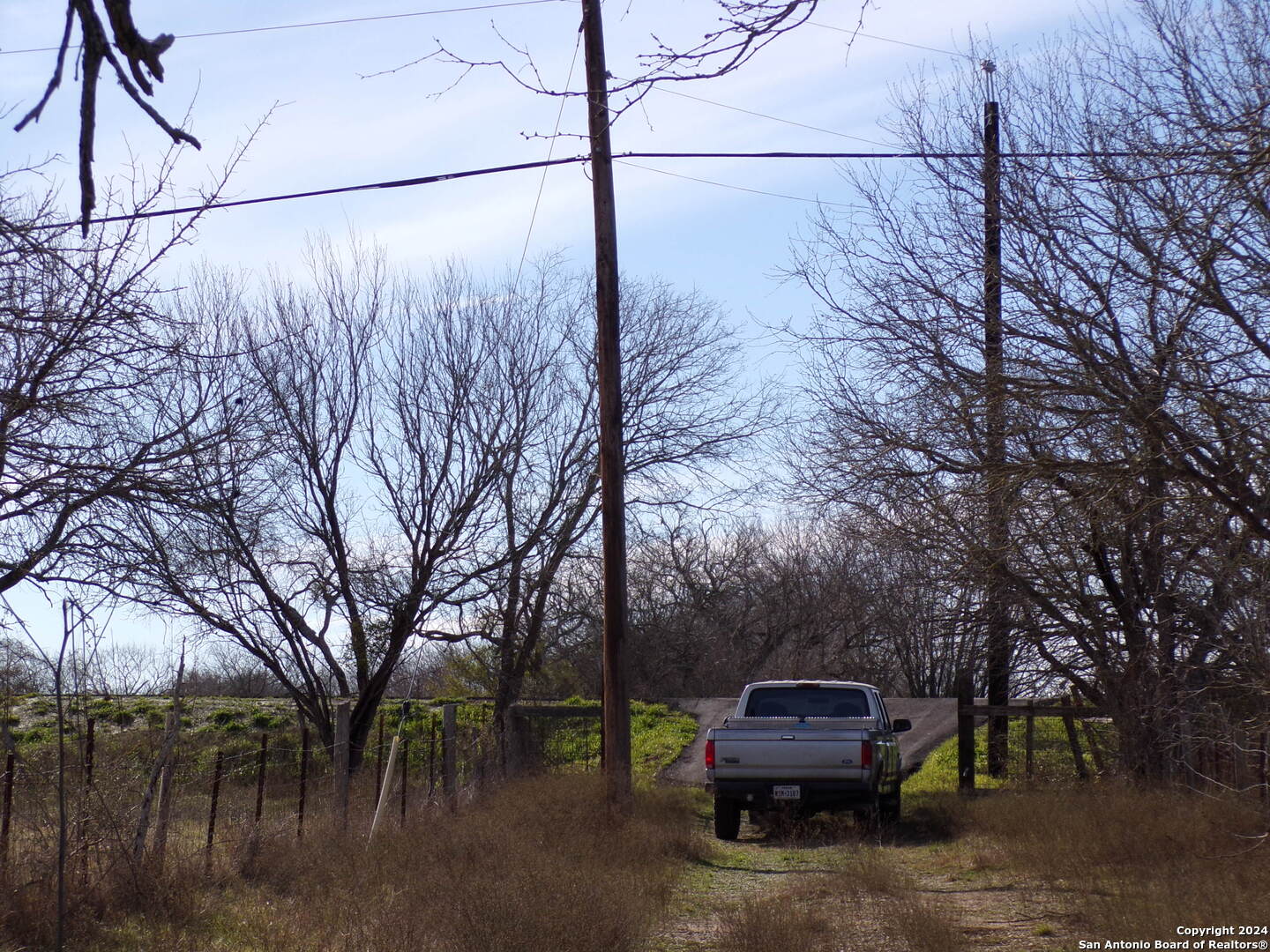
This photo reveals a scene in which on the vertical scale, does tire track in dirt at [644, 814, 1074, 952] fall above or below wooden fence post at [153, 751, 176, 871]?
below

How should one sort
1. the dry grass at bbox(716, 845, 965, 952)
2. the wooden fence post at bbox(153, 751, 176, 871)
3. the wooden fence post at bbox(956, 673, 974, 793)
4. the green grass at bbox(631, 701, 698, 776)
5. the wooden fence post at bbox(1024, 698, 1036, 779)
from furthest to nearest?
the green grass at bbox(631, 701, 698, 776) → the wooden fence post at bbox(956, 673, 974, 793) → the wooden fence post at bbox(1024, 698, 1036, 779) → the wooden fence post at bbox(153, 751, 176, 871) → the dry grass at bbox(716, 845, 965, 952)

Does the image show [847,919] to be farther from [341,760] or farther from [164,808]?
[341,760]

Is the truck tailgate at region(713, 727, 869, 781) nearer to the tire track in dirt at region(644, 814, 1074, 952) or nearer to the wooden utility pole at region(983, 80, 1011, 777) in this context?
the tire track in dirt at region(644, 814, 1074, 952)

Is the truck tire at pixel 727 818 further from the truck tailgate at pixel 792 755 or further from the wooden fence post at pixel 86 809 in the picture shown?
the wooden fence post at pixel 86 809

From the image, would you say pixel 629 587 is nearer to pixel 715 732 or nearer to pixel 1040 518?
pixel 715 732

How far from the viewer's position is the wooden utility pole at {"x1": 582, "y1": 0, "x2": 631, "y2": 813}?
12.4 metres

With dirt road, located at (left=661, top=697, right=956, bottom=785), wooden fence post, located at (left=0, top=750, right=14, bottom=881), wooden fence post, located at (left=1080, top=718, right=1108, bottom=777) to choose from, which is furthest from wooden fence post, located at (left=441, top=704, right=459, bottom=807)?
wooden fence post, located at (left=1080, top=718, right=1108, bottom=777)

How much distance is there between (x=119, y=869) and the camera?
7.75 meters

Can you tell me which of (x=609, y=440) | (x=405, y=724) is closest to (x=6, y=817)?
(x=609, y=440)

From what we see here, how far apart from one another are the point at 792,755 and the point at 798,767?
0.48 feet

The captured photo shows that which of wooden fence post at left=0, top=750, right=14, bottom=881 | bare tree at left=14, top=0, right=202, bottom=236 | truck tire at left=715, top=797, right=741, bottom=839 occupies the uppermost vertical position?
bare tree at left=14, top=0, right=202, bottom=236

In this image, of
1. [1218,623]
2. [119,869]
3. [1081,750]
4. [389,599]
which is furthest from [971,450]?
[389,599]

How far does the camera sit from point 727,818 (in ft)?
42.3

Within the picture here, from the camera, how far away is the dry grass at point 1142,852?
22.0 ft
